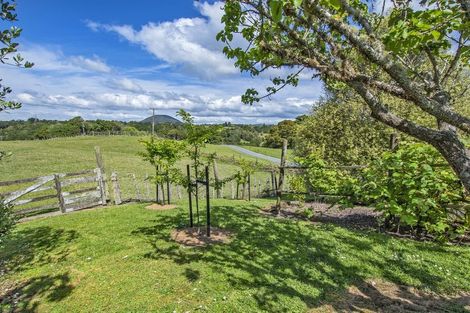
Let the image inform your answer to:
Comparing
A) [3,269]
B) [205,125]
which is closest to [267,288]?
[205,125]

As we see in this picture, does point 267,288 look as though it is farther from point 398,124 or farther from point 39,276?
point 39,276

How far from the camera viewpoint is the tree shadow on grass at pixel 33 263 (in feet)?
17.7

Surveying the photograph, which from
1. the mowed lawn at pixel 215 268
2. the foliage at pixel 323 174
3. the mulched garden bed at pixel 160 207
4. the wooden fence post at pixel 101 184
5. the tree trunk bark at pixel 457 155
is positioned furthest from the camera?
the wooden fence post at pixel 101 184

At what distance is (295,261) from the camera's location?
6.55 m

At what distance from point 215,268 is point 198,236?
201 cm

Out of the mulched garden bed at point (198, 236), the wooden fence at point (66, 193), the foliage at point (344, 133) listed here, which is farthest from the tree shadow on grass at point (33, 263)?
the foliage at point (344, 133)

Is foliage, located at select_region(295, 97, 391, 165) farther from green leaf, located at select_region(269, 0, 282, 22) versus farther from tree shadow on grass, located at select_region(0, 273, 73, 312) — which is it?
green leaf, located at select_region(269, 0, 282, 22)

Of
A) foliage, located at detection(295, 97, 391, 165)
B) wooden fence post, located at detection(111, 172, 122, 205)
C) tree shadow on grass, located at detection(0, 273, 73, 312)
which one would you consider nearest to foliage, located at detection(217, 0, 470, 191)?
tree shadow on grass, located at detection(0, 273, 73, 312)

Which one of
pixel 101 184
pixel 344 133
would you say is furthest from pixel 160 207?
pixel 344 133

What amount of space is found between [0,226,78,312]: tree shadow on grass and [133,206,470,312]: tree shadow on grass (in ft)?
6.25

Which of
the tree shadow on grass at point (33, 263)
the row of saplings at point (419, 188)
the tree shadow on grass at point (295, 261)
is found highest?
the row of saplings at point (419, 188)

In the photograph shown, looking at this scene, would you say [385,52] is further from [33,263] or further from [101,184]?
[101,184]

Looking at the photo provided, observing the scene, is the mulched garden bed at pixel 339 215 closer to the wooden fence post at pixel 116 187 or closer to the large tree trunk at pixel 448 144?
the wooden fence post at pixel 116 187

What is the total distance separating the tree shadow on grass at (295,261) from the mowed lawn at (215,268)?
2 cm
